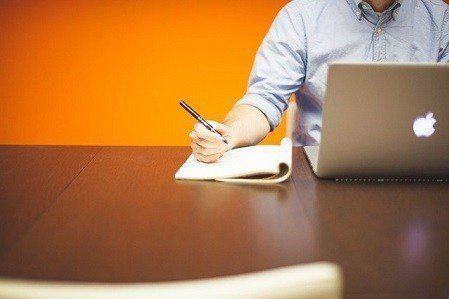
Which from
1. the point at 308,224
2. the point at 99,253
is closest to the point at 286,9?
the point at 308,224

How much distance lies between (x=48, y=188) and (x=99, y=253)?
14.3 inches

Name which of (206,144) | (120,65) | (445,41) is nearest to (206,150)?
(206,144)

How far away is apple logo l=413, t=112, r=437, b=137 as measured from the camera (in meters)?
0.89

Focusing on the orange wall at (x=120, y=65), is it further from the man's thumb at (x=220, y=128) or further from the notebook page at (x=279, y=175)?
the notebook page at (x=279, y=175)

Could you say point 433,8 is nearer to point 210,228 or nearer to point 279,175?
point 279,175

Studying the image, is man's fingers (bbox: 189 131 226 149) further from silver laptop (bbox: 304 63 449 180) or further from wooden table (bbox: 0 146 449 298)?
silver laptop (bbox: 304 63 449 180)

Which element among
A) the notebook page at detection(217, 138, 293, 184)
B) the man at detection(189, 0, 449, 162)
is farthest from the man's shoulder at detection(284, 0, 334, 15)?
the notebook page at detection(217, 138, 293, 184)

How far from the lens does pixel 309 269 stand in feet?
1.03

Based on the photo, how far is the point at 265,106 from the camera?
1.58 m

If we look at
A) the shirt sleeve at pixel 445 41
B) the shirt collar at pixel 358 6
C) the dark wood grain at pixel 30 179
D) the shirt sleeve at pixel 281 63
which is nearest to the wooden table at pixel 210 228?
the dark wood grain at pixel 30 179

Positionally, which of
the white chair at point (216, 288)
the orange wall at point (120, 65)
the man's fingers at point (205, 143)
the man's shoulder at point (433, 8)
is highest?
the white chair at point (216, 288)

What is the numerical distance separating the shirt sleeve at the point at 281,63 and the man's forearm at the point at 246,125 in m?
0.13

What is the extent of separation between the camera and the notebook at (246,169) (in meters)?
0.97

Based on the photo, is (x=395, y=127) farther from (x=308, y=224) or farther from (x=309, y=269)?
(x=309, y=269)
